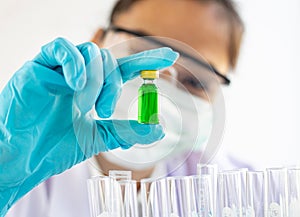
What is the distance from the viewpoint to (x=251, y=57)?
184cm

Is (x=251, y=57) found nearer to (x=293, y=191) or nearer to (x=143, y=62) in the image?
(x=293, y=191)

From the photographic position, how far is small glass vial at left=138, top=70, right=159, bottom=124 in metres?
0.91

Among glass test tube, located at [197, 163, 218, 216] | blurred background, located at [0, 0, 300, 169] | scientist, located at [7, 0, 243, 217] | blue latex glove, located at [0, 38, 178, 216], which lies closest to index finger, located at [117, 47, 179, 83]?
blue latex glove, located at [0, 38, 178, 216]

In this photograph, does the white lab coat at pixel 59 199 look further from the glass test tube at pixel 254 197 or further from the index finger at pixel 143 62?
the index finger at pixel 143 62

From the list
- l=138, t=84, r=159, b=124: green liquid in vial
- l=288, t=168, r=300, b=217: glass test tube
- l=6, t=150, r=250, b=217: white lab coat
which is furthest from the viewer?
l=6, t=150, r=250, b=217: white lab coat

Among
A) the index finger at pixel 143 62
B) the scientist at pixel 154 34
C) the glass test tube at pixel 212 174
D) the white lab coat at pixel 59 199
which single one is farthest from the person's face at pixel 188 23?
the index finger at pixel 143 62

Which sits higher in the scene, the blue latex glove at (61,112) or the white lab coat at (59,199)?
the blue latex glove at (61,112)

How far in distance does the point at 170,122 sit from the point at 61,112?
1.05 feet

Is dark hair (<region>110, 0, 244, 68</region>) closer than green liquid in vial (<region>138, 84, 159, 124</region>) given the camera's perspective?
No

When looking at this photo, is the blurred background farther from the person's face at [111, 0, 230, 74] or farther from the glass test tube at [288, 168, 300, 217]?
the glass test tube at [288, 168, 300, 217]

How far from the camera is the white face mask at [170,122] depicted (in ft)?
3.04

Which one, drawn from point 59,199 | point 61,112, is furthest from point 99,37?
point 61,112

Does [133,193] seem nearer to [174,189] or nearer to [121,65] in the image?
[174,189]

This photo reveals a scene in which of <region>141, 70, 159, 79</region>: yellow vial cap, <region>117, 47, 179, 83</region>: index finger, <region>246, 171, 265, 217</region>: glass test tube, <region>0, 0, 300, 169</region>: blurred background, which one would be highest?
<region>0, 0, 300, 169</region>: blurred background
